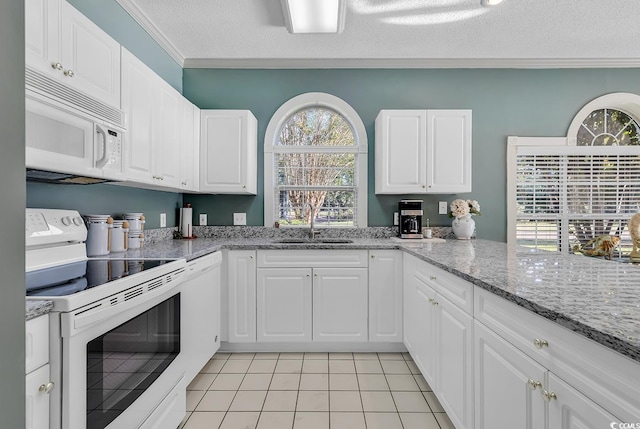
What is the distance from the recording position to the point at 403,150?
10.1ft

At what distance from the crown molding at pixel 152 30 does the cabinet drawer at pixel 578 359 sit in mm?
2997

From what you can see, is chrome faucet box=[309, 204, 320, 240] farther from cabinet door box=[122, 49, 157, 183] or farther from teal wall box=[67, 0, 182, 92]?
teal wall box=[67, 0, 182, 92]

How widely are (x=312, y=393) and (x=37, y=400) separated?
160 centimetres

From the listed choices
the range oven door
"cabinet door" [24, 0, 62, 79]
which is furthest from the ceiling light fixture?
the range oven door

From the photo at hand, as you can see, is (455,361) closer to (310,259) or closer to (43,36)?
(310,259)

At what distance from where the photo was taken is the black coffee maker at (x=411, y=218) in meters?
3.17

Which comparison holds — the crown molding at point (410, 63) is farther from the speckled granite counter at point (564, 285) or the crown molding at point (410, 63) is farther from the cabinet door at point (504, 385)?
the cabinet door at point (504, 385)

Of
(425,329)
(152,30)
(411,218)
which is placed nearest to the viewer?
(425,329)

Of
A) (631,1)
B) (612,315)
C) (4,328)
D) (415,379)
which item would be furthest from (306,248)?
(631,1)

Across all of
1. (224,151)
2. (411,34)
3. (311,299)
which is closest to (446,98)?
(411,34)

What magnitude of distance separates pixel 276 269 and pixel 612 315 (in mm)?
2236

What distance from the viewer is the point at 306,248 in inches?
110

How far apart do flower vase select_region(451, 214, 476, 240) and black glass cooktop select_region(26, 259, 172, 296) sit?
2.54 m

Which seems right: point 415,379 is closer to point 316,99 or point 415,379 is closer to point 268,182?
point 268,182
